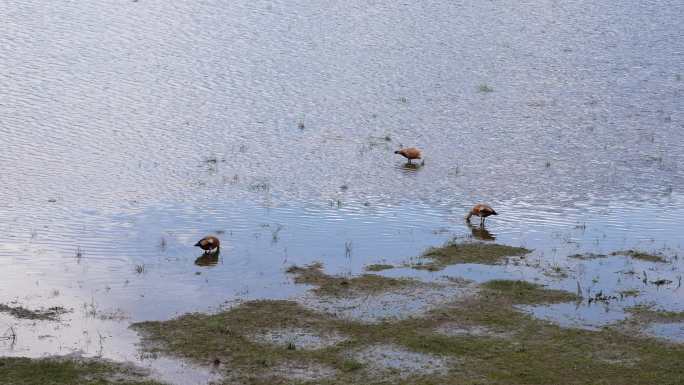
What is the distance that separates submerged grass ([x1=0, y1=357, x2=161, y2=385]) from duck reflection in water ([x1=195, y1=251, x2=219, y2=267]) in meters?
4.33

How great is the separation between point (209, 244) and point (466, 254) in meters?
4.49

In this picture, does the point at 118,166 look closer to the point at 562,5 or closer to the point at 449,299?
the point at 449,299

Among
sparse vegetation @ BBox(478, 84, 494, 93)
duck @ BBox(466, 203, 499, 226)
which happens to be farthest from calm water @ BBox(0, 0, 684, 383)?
duck @ BBox(466, 203, 499, 226)

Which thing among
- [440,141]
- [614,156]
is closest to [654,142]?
[614,156]

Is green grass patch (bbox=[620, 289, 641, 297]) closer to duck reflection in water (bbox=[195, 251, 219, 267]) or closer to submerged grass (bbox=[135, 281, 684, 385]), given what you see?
submerged grass (bbox=[135, 281, 684, 385])

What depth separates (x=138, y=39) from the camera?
1277 inches

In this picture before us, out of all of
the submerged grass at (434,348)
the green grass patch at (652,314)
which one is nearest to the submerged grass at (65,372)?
the submerged grass at (434,348)

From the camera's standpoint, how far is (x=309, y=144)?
24141mm

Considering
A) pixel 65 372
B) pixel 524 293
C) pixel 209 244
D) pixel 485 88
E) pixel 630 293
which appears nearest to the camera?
pixel 65 372

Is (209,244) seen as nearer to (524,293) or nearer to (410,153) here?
(524,293)

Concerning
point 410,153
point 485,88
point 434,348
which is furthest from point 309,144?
point 434,348

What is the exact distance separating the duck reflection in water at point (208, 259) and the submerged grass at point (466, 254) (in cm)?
342

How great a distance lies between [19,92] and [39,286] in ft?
40.7

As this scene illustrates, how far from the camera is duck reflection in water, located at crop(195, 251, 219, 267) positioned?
17438 millimetres
